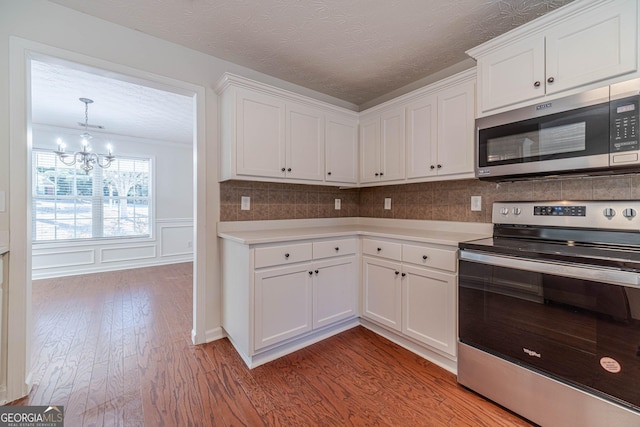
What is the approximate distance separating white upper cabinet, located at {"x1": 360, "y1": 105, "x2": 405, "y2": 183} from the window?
15.0ft

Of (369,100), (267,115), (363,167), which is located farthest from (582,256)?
(369,100)

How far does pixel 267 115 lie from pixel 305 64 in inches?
25.2

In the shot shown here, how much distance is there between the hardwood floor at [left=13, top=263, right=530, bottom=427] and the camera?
4.85 feet

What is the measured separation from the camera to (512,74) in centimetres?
168

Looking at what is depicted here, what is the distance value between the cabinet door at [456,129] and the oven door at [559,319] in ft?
2.61

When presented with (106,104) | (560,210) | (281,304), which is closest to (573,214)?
(560,210)

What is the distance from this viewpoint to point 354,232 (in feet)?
8.02

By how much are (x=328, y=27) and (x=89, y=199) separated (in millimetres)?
5227

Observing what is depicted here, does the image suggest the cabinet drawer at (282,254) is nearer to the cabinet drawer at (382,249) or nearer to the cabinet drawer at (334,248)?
the cabinet drawer at (334,248)

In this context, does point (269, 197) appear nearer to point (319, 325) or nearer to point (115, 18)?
point (319, 325)

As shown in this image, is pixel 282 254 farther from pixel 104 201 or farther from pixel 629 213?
pixel 104 201

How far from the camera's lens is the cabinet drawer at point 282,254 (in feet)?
6.33

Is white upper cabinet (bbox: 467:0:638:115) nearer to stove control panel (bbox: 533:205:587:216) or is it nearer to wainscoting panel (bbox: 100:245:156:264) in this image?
stove control panel (bbox: 533:205:587:216)

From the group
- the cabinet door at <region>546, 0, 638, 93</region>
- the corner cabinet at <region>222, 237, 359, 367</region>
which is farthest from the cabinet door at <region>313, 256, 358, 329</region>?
the cabinet door at <region>546, 0, 638, 93</region>
